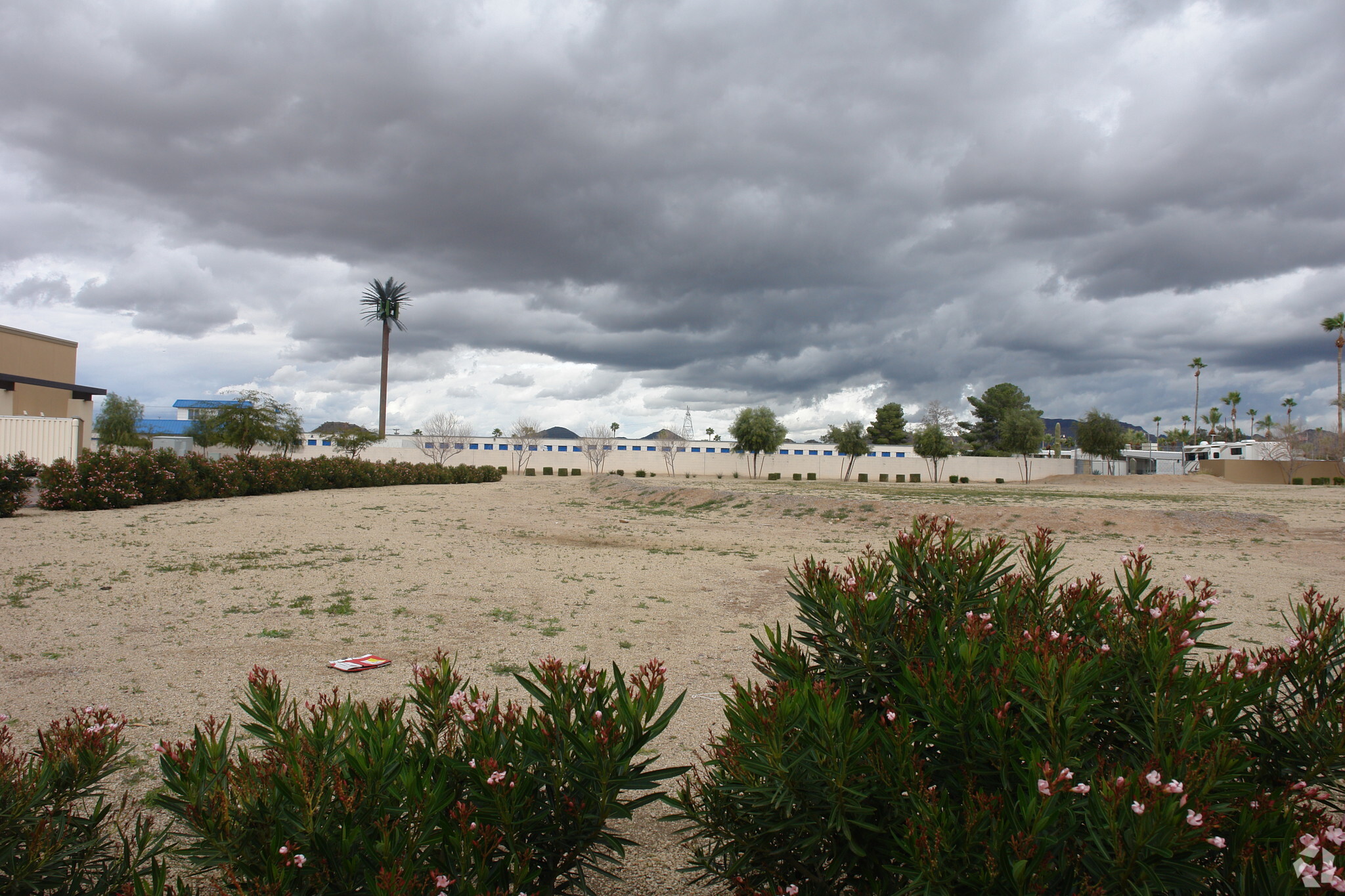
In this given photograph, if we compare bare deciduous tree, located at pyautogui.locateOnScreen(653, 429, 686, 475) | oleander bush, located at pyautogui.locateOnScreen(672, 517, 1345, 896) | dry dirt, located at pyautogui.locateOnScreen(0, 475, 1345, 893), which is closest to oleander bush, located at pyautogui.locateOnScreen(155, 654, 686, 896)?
oleander bush, located at pyautogui.locateOnScreen(672, 517, 1345, 896)

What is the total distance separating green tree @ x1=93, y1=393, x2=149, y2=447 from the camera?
155 ft

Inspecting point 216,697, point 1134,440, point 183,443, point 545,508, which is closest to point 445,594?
point 216,697

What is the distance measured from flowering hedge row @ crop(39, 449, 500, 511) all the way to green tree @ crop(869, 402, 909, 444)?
58.6 metres

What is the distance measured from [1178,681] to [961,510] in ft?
54.1

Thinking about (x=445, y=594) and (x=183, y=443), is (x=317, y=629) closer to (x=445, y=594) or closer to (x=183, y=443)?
(x=445, y=594)

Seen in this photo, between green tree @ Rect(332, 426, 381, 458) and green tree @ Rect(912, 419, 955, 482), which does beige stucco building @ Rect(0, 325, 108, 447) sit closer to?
green tree @ Rect(332, 426, 381, 458)

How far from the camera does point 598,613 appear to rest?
7.36 metres

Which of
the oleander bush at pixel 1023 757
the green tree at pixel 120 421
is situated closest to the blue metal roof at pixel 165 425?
the green tree at pixel 120 421

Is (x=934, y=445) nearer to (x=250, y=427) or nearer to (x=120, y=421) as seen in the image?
(x=250, y=427)

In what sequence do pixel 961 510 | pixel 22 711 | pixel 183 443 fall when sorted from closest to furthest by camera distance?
pixel 22 711, pixel 961 510, pixel 183 443

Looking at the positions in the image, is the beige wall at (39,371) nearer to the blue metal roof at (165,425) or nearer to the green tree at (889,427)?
the blue metal roof at (165,425)

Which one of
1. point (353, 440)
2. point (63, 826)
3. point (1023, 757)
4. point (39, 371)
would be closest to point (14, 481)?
point (63, 826)

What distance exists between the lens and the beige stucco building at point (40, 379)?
83.6ft

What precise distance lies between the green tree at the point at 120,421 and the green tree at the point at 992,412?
69.6 metres
